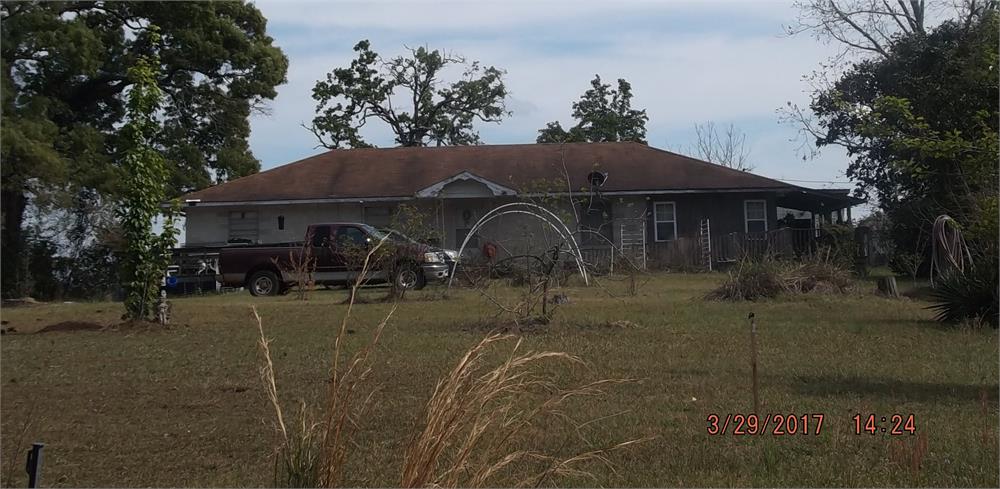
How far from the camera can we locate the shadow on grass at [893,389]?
853 cm

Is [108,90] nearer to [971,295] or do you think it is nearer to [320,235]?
[320,235]

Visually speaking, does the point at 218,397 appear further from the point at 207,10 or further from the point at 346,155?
the point at 346,155

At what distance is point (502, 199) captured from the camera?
3123 centimetres

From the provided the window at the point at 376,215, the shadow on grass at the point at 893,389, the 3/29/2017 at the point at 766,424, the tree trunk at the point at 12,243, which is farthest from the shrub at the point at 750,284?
the tree trunk at the point at 12,243

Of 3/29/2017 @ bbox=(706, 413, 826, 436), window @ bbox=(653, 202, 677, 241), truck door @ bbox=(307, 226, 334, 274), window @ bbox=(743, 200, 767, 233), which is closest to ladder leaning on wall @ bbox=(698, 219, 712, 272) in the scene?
window @ bbox=(653, 202, 677, 241)

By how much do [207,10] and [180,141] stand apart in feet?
15.1

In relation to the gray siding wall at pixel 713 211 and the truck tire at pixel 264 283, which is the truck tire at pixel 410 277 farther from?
the gray siding wall at pixel 713 211

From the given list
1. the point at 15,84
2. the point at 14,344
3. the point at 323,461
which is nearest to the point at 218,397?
the point at 323,461

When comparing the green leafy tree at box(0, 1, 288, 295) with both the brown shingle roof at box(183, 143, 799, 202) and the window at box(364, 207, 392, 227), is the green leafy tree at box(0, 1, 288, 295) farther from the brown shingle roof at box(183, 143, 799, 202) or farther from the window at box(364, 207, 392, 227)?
the window at box(364, 207, 392, 227)

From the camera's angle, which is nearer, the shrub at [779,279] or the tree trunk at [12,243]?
the shrub at [779,279]

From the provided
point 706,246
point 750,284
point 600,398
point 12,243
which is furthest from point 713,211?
point 600,398

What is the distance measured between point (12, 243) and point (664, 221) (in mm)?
19993

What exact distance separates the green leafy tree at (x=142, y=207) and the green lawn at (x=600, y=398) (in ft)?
3.01

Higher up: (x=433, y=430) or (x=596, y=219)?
(x=596, y=219)
